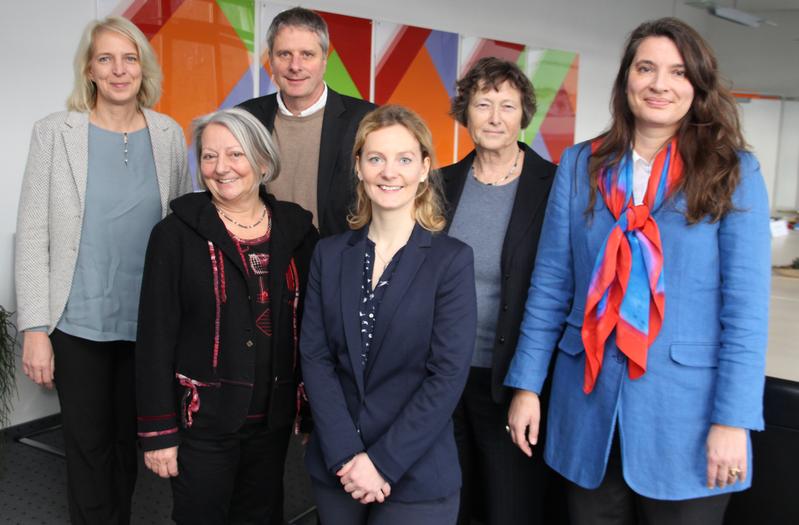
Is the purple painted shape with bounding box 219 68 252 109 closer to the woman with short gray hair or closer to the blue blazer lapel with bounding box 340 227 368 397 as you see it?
the woman with short gray hair

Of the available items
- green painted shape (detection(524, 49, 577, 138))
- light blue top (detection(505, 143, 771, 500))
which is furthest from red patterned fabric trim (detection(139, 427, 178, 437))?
green painted shape (detection(524, 49, 577, 138))

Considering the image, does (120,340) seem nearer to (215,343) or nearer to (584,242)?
(215,343)

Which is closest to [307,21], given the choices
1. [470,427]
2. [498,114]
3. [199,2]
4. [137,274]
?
[498,114]

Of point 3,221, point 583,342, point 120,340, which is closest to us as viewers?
point 583,342

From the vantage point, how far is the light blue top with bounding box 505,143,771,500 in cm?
144

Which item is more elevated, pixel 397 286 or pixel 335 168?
pixel 335 168

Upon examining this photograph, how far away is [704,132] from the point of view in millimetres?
1518

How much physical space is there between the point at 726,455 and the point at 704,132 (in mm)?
679

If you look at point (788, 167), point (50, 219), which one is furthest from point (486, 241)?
point (788, 167)

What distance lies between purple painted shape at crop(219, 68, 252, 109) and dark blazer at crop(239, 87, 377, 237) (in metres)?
1.73

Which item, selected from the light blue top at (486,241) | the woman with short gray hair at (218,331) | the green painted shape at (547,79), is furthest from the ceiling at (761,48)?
the woman with short gray hair at (218,331)

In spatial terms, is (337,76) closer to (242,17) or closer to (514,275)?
(242,17)

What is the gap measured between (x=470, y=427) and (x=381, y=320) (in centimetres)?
61

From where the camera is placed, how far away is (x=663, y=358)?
1.51 meters
